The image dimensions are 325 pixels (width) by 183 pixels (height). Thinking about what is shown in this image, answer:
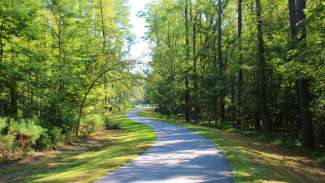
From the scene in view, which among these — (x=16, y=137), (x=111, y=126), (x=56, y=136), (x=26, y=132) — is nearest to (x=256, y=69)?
(x=111, y=126)

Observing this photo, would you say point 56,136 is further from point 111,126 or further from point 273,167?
point 273,167

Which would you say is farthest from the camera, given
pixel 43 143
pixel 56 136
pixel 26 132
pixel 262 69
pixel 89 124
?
pixel 89 124

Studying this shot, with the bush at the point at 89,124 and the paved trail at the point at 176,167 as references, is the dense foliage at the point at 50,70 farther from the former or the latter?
the paved trail at the point at 176,167

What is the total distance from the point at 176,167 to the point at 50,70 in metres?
14.9

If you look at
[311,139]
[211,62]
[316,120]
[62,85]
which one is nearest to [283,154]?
[311,139]

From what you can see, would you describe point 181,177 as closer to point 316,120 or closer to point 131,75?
point 316,120

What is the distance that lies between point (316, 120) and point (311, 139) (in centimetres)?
→ 352

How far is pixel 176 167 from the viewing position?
11312mm

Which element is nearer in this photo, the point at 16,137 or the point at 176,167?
the point at 176,167

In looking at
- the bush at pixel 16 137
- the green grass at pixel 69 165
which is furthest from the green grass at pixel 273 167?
the bush at pixel 16 137

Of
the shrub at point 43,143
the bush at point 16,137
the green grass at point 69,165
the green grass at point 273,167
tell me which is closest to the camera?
the green grass at point 273,167

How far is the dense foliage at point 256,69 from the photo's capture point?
16750 millimetres

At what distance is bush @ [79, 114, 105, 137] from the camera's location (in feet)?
89.4

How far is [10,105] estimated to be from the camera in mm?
20281
